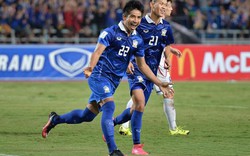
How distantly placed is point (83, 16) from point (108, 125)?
68.5 feet

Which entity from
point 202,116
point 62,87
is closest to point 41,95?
point 62,87

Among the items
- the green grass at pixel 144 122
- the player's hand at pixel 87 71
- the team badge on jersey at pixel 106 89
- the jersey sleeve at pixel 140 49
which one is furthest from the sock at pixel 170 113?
the player's hand at pixel 87 71

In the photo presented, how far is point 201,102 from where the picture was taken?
19.9 m

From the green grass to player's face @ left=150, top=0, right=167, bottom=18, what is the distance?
6.96ft

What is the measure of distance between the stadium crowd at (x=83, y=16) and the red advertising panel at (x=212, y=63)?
14.4 feet

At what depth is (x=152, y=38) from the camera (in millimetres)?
11867

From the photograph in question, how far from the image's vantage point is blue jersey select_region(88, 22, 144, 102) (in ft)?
32.6

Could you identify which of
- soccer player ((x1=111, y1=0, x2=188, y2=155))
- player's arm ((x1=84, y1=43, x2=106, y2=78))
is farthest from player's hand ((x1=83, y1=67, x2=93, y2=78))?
soccer player ((x1=111, y1=0, x2=188, y2=155))

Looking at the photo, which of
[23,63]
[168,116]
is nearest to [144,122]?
[168,116]

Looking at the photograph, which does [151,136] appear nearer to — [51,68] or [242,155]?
[242,155]

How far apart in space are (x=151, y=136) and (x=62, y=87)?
38.6 ft

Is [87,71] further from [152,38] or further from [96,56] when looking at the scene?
[152,38]

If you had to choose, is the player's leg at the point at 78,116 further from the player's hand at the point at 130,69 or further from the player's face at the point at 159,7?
the player's face at the point at 159,7

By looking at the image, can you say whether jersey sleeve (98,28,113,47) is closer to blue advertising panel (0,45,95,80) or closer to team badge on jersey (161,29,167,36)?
team badge on jersey (161,29,167,36)
